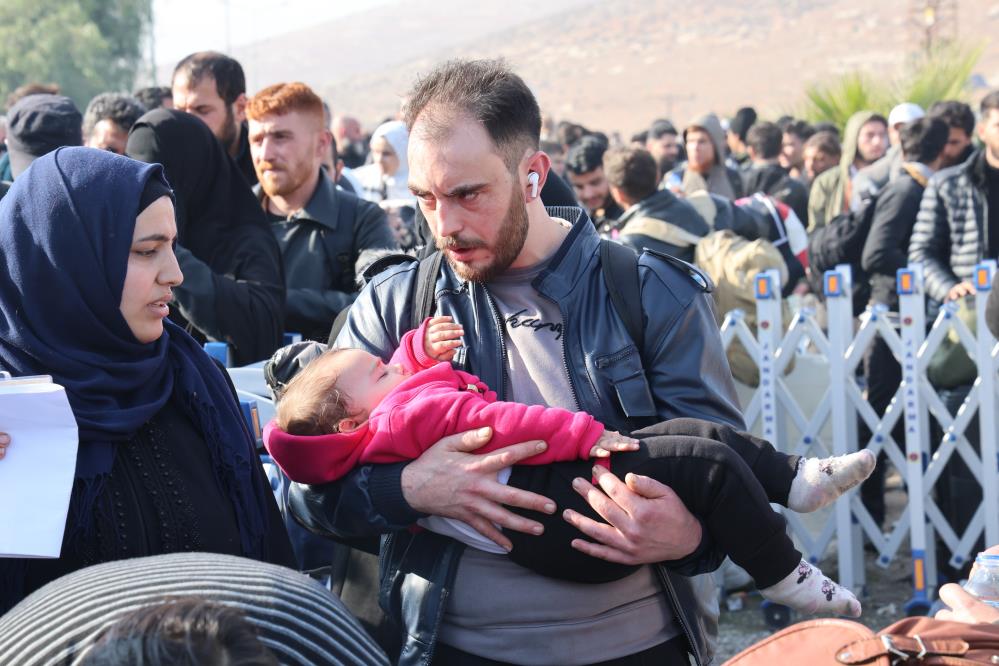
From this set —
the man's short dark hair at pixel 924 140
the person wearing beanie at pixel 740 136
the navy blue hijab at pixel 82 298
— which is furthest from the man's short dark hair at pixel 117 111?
the person wearing beanie at pixel 740 136

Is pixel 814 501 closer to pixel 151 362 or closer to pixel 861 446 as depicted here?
pixel 151 362

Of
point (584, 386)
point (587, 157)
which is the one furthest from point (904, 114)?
point (584, 386)

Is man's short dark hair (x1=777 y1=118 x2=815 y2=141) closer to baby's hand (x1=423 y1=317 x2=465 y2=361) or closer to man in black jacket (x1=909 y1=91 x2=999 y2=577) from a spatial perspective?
man in black jacket (x1=909 y1=91 x2=999 y2=577)

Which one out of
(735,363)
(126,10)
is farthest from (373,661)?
(126,10)

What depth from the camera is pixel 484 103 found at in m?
2.90

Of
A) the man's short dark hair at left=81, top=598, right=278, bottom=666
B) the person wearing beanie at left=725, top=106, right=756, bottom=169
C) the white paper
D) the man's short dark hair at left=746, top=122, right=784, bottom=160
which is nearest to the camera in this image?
the man's short dark hair at left=81, top=598, right=278, bottom=666

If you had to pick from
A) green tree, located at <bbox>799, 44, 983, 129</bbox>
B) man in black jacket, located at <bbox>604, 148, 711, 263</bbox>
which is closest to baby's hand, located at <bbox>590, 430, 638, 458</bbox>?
man in black jacket, located at <bbox>604, 148, 711, 263</bbox>

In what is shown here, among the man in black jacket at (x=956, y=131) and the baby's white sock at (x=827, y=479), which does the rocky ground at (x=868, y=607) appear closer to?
the man in black jacket at (x=956, y=131)

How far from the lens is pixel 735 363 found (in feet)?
23.7

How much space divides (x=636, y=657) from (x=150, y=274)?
4.67 feet

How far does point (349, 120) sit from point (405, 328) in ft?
45.7

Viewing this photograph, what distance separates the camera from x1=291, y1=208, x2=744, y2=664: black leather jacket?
9.12 ft

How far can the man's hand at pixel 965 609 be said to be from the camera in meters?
2.14

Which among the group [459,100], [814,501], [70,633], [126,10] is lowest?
[126,10]
